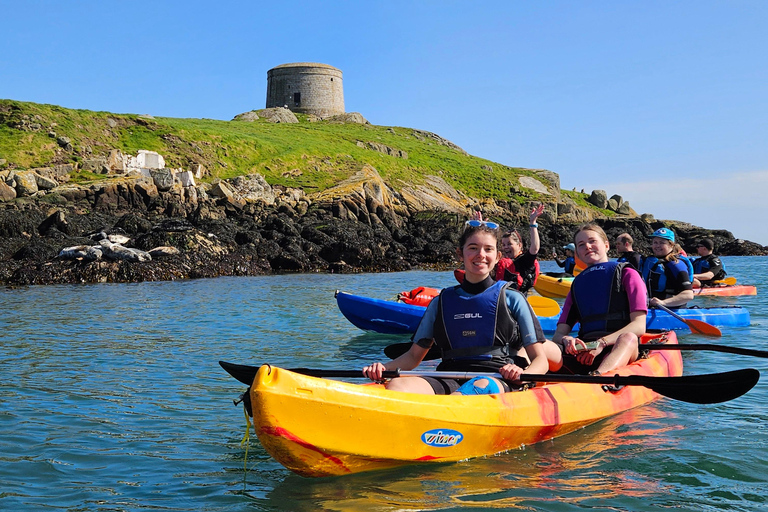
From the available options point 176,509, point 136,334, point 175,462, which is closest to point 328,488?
point 176,509

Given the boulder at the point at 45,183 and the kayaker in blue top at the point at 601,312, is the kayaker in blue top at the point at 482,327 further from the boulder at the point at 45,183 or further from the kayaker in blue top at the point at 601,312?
the boulder at the point at 45,183

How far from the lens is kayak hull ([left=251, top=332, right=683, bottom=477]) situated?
4109 millimetres

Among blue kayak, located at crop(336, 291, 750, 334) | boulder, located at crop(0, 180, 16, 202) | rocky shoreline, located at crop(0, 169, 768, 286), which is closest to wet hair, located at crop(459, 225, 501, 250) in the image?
blue kayak, located at crop(336, 291, 750, 334)

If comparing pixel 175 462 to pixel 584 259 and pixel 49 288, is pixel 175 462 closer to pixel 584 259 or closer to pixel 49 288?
pixel 584 259

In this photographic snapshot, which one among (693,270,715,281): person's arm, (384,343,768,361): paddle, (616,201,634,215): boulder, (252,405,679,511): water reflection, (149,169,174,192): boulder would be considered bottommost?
(252,405,679,511): water reflection

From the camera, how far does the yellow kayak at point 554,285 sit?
17.0 m

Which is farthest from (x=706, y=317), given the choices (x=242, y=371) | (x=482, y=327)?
(x=242, y=371)

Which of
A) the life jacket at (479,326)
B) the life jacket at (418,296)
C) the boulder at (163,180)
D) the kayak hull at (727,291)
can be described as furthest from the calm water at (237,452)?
the boulder at (163,180)

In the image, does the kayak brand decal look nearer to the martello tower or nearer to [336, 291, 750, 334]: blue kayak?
[336, 291, 750, 334]: blue kayak

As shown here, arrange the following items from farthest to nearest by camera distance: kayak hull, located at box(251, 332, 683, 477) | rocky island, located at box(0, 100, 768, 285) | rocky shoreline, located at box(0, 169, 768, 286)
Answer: rocky island, located at box(0, 100, 768, 285) < rocky shoreline, located at box(0, 169, 768, 286) < kayak hull, located at box(251, 332, 683, 477)

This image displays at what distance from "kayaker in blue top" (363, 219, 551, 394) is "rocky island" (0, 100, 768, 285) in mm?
18250

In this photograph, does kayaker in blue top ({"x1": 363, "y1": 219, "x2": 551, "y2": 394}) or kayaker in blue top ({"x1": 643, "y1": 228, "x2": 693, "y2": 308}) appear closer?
kayaker in blue top ({"x1": 363, "y1": 219, "x2": 551, "y2": 394})

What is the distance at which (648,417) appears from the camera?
6246 millimetres

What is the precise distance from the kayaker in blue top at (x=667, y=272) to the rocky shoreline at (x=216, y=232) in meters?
15.9
